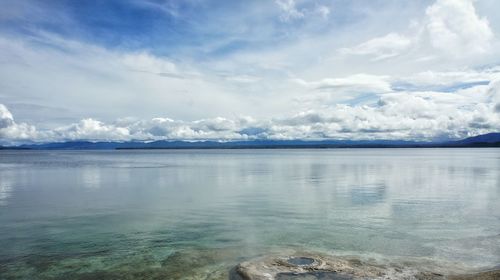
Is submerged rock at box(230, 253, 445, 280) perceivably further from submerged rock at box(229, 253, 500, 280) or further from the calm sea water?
the calm sea water

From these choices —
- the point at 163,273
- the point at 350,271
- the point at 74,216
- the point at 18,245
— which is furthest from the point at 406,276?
the point at 74,216

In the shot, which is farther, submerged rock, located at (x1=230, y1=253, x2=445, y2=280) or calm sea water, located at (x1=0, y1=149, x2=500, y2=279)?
calm sea water, located at (x1=0, y1=149, x2=500, y2=279)

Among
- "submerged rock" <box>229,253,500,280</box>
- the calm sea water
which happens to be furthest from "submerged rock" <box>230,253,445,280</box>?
the calm sea water

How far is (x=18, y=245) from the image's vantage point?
19.3 m

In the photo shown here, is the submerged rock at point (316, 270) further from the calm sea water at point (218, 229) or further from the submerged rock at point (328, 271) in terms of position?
the calm sea water at point (218, 229)

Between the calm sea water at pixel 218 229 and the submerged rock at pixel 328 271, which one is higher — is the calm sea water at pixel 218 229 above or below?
below

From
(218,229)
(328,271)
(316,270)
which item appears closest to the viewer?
(328,271)

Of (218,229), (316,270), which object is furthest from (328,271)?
(218,229)

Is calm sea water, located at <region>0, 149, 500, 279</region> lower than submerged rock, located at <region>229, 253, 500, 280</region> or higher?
lower

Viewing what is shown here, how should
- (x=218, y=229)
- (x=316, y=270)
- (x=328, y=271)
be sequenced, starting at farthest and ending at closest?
(x=218, y=229), (x=316, y=270), (x=328, y=271)

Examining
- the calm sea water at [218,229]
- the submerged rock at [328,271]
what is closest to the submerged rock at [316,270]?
the submerged rock at [328,271]

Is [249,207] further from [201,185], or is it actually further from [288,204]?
[201,185]

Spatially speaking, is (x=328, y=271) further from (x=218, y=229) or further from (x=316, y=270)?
(x=218, y=229)

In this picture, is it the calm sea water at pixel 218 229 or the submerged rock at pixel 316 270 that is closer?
the submerged rock at pixel 316 270
